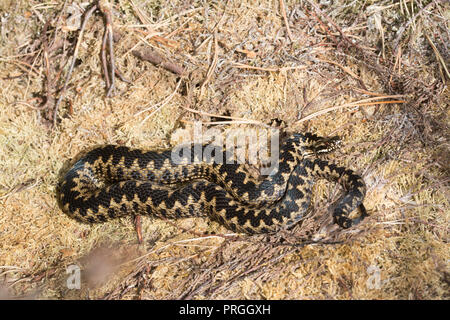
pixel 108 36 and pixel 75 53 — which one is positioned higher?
Result: pixel 108 36

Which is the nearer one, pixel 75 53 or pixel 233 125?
pixel 75 53

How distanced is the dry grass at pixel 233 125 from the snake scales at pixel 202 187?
0.16 meters

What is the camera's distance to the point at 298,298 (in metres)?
3.26

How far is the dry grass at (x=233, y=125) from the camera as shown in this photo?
3.48 meters

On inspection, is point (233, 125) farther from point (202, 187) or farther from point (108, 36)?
point (108, 36)

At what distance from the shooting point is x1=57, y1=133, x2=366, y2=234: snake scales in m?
3.98

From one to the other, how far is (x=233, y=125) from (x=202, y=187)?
0.88 meters

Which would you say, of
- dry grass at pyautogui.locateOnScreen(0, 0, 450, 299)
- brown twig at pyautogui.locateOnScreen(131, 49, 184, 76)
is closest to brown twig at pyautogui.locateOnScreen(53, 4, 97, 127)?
dry grass at pyautogui.locateOnScreen(0, 0, 450, 299)

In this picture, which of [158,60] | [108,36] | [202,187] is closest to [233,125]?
[202,187]

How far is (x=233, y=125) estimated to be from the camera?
14.8ft

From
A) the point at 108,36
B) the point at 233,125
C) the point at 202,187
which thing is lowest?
the point at 202,187

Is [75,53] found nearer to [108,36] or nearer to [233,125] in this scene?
[108,36]

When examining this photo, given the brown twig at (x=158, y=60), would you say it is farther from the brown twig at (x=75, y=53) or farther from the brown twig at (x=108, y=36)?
the brown twig at (x=75, y=53)

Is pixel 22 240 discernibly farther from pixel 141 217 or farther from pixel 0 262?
pixel 141 217
